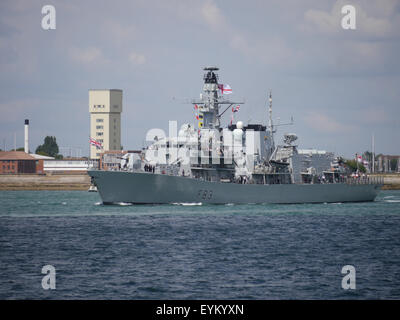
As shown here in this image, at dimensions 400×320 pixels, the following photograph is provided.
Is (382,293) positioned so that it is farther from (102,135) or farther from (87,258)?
(102,135)

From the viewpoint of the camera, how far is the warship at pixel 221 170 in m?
60.8

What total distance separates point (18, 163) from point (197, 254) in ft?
374

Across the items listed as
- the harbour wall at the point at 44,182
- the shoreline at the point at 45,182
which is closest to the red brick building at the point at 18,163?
the shoreline at the point at 45,182

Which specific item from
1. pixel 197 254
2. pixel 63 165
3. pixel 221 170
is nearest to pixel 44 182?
pixel 63 165

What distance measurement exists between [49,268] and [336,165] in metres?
53.6

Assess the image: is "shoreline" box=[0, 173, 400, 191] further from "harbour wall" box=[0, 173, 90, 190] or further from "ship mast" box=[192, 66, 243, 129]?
"ship mast" box=[192, 66, 243, 129]

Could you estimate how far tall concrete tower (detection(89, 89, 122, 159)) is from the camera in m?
170

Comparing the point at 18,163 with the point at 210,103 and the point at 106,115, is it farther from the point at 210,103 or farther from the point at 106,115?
the point at 210,103

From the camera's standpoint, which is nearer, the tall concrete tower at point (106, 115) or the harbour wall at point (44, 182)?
the harbour wall at point (44, 182)

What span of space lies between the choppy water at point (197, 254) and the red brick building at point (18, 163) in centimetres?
8724

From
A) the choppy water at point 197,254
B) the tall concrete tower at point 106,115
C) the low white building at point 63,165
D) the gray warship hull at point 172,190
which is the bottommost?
the choppy water at point 197,254

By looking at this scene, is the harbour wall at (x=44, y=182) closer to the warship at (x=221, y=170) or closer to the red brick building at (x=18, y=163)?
the red brick building at (x=18, y=163)

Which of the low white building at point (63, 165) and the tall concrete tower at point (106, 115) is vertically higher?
the tall concrete tower at point (106, 115)

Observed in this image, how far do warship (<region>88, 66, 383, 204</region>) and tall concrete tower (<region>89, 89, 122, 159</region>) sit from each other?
99748 mm
